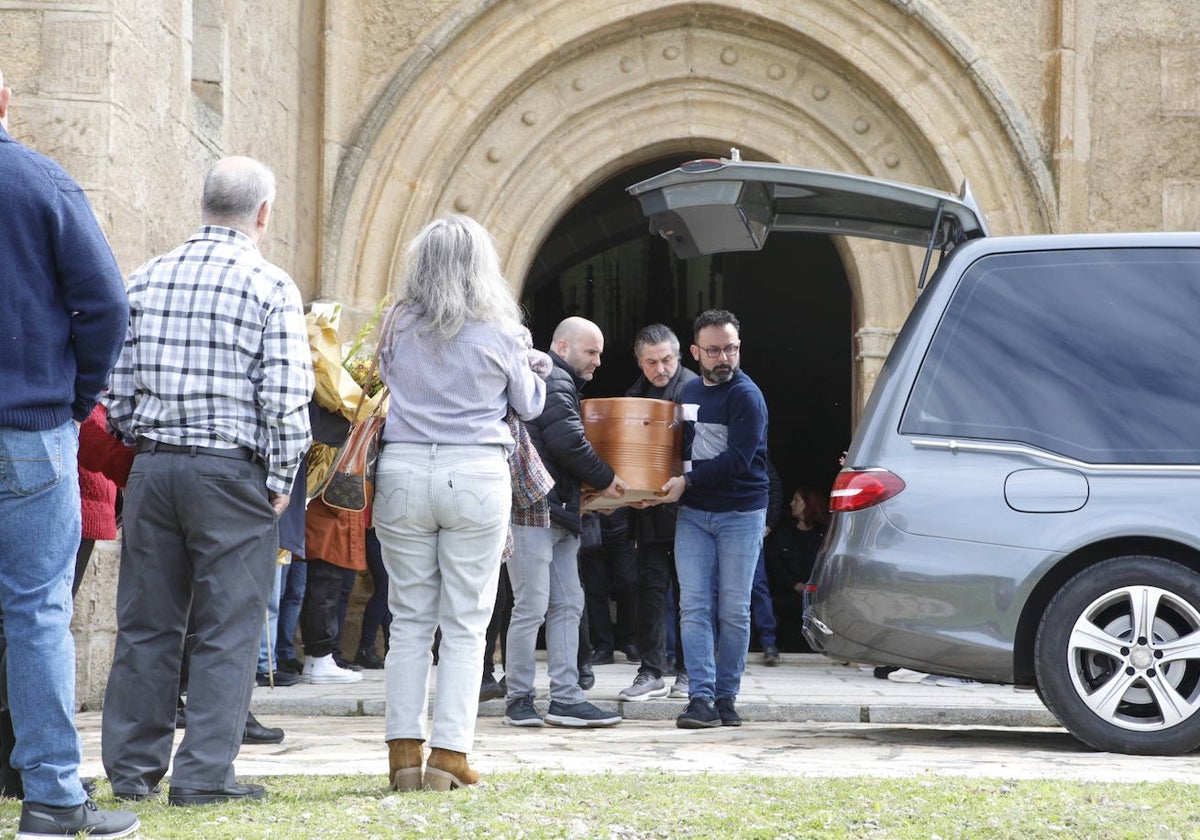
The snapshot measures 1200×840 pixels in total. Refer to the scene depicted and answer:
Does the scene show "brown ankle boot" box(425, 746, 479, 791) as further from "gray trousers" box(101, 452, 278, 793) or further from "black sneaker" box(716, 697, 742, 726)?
"black sneaker" box(716, 697, 742, 726)

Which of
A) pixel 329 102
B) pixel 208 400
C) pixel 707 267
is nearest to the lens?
pixel 208 400

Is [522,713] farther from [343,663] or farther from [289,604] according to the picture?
[343,663]

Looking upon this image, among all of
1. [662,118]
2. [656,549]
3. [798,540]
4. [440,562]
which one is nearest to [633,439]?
[656,549]

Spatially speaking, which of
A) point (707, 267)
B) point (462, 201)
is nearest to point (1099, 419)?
point (462, 201)

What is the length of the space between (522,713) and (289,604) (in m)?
2.49

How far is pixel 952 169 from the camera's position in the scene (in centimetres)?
1053

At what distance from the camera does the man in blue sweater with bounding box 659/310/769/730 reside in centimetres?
695

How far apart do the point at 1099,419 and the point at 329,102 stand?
243 inches

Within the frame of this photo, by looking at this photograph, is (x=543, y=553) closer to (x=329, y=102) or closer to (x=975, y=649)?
(x=975, y=649)

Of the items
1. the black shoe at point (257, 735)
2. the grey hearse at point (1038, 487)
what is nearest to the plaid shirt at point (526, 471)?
the grey hearse at point (1038, 487)

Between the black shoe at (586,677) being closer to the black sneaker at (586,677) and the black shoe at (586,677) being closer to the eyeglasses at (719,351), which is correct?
the black sneaker at (586,677)

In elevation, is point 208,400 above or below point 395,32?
below

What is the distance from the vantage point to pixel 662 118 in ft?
36.1

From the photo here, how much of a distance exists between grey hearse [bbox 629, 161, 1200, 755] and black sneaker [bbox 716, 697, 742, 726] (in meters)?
0.92
